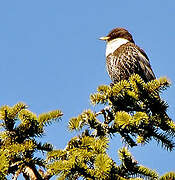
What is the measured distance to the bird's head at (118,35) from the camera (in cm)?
→ 642

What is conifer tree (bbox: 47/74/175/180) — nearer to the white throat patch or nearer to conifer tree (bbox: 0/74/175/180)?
conifer tree (bbox: 0/74/175/180)

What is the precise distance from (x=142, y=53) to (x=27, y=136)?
371cm

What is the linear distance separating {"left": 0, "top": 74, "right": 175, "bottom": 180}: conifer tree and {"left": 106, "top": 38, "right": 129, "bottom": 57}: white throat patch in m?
3.03

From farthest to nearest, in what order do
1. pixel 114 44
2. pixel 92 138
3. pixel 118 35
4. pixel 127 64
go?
pixel 118 35
pixel 114 44
pixel 127 64
pixel 92 138

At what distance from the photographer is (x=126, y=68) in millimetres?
5438

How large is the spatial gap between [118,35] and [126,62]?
1098mm

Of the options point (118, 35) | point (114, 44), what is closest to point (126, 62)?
point (114, 44)

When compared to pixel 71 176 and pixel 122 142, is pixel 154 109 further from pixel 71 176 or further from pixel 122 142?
pixel 71 176

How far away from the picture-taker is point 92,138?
2.35 m

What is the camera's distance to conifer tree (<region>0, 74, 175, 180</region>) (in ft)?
6.98

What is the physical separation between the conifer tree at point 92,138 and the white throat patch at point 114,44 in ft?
9.94

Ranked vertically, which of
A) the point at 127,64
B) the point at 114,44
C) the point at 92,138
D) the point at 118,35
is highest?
the point at 118,35

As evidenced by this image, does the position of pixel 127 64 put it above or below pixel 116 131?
above

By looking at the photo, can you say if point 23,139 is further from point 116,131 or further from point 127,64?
point 127,64
